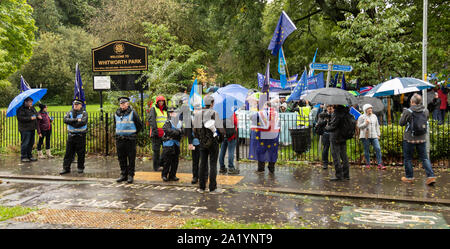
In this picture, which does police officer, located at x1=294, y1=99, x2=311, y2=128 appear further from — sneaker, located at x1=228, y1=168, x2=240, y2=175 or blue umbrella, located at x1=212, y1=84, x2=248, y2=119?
sneaker, located at x1=228, y1=168, x2=240, y2=175

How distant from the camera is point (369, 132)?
33.0 ft

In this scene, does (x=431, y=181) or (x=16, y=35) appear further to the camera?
(x=16, y=35)

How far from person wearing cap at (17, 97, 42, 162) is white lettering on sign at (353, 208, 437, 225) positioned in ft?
32.6

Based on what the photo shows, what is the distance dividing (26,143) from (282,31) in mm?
8753

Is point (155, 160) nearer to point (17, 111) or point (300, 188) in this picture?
point (300, 188)

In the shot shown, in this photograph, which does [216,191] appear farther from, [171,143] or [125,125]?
[125,125]

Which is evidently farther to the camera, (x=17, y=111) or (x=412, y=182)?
(x=17, y=111)

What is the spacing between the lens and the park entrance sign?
12.8 meters

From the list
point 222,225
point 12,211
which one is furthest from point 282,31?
point 12,211

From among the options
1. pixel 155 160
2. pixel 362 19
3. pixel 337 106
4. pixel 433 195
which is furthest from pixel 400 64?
pixel 155 160

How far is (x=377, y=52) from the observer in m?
13.5

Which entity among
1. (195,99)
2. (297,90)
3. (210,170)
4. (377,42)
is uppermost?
(377,42)
